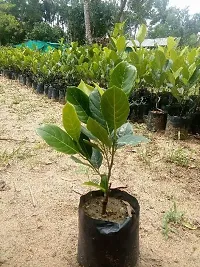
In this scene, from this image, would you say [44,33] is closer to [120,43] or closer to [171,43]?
[120,43]

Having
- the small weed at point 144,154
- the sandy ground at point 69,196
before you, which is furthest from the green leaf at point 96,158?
the small weed at point 144,154

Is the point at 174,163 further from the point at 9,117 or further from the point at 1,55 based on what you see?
the point at 1,55

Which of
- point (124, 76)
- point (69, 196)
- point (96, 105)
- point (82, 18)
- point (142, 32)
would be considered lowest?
point (69, 196)

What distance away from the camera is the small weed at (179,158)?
251 centimetres

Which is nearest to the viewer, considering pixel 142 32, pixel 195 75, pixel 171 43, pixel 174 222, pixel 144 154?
pixel 174 222

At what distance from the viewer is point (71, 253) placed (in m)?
1.41

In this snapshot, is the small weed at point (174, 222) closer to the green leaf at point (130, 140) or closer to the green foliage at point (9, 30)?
the green leaf at point (130, 140)

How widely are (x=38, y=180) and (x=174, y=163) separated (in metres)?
1.14

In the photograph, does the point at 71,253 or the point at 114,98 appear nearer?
the point at 114,98

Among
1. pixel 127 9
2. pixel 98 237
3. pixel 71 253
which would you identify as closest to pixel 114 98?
pixel 98 237

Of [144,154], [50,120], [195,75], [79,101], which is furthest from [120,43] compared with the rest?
[79,101]

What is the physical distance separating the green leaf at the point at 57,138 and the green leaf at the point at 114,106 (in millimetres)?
174

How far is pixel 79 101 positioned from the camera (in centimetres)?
114

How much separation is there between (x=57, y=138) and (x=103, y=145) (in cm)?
19
